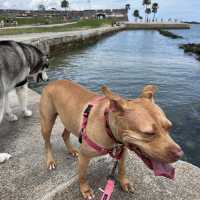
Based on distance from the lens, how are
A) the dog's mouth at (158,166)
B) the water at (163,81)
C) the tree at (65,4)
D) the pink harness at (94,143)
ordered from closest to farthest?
the dog's mouth at (158,166), the pink harness at (94,143), the water at (163,81), the tree at (65,4)

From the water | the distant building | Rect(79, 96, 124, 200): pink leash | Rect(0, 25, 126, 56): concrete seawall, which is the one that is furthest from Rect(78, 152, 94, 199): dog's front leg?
the distant building

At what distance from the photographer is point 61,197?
13.8ft

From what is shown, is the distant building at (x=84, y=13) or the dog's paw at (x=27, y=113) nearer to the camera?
the dog's paw at (x=27, y=113)

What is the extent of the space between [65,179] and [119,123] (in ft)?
5.86

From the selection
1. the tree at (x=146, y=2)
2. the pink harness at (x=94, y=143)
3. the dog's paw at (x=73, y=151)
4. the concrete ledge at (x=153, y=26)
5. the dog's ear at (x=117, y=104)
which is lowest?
the concrete ledge at (x=153, y=26)

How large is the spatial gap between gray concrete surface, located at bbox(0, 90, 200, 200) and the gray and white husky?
393 millimetres

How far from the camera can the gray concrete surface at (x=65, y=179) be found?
169 inches

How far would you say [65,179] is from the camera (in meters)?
4.54

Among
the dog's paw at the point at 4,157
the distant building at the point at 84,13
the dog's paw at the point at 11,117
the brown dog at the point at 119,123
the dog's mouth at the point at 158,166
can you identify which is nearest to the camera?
the brown dog at the point at 119,123

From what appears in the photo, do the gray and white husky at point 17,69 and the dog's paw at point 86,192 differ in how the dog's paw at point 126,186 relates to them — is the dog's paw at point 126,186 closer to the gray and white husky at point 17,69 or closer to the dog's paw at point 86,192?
the dog's paw at point 86,192

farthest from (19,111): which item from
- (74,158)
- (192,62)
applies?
(192,62)

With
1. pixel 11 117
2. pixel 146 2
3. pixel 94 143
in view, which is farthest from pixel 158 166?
pixel 146 2

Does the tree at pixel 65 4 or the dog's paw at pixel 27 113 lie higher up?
the tree at pixel 65 4

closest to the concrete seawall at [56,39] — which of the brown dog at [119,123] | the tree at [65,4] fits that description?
the brown dog at [119,123]
